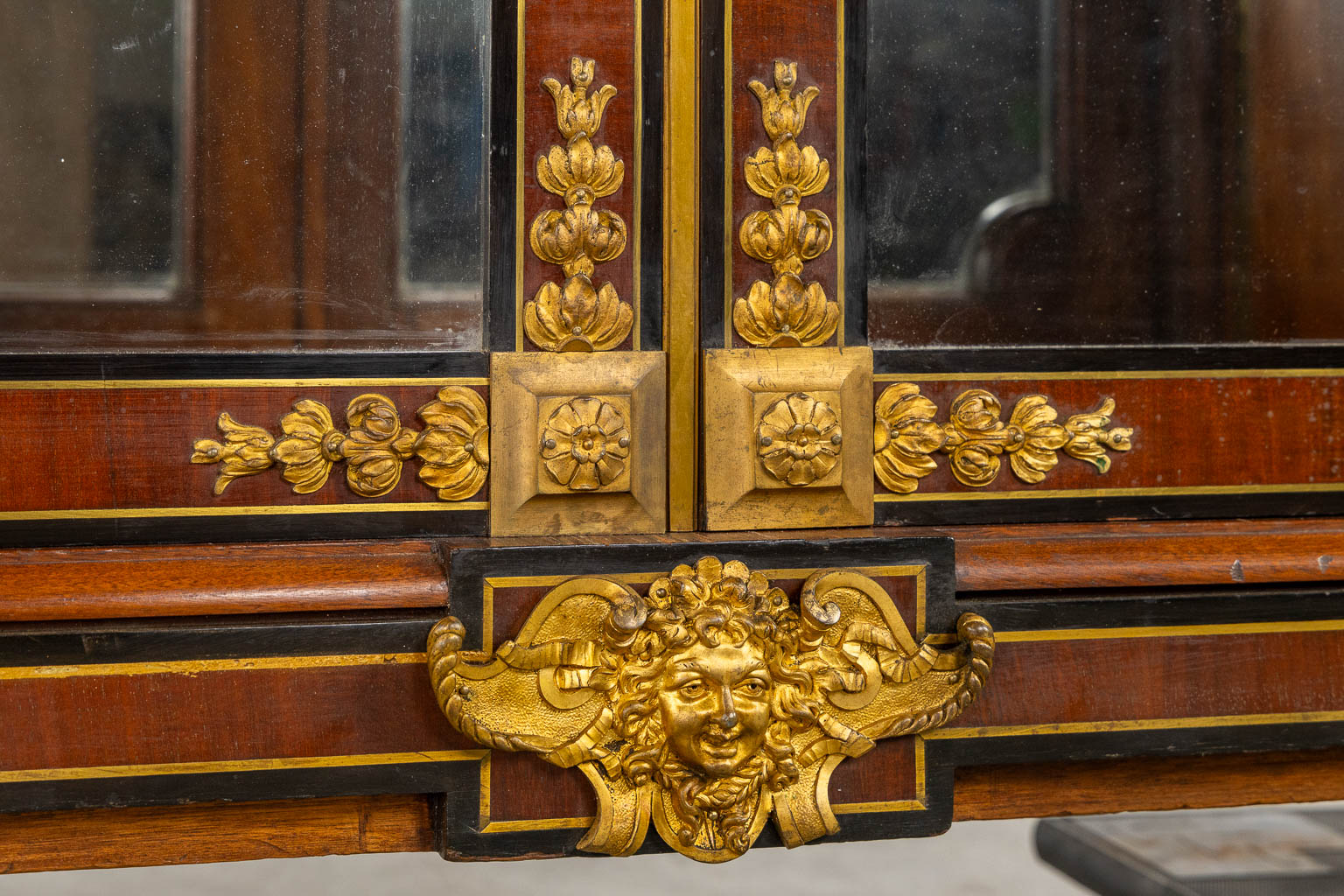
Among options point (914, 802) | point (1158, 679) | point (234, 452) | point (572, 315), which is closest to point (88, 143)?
point (234, 452)

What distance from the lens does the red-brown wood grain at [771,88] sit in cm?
76

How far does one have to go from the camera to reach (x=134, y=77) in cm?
72

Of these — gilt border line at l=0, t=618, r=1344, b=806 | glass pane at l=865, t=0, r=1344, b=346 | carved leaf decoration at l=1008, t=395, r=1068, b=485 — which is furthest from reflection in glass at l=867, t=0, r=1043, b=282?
gilt border line at l=0, t=618, r=1344, b=806


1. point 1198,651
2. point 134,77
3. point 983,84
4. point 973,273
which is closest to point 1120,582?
point 1198,651

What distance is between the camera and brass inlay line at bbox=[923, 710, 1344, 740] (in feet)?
2.56

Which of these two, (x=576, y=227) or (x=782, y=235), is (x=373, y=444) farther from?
(x=782, y=235)

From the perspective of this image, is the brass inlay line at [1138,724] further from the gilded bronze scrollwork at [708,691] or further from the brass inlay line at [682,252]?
the brass inlay line at [682,252]

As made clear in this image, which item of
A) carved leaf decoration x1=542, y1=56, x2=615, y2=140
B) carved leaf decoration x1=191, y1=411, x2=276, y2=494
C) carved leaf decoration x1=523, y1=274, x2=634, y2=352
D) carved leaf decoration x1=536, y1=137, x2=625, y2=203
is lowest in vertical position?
carved leaf decoration x1=191, y1=411, x2=276, y2=494

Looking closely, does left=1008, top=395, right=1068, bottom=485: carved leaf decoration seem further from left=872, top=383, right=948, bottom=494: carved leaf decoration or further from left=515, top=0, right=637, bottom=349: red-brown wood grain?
left=515, top=0, right=637, bottom=349: red-brown wood grain

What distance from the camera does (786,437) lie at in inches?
30.0

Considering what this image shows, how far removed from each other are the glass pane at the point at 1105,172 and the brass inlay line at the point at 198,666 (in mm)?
372

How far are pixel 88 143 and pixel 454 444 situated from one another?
0.28 m

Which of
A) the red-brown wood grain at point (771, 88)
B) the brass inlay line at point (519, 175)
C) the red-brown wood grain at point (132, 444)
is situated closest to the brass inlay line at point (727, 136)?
the red-brown wood grain at point (771, 88)

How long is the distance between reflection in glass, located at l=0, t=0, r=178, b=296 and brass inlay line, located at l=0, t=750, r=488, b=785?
0.28 m
